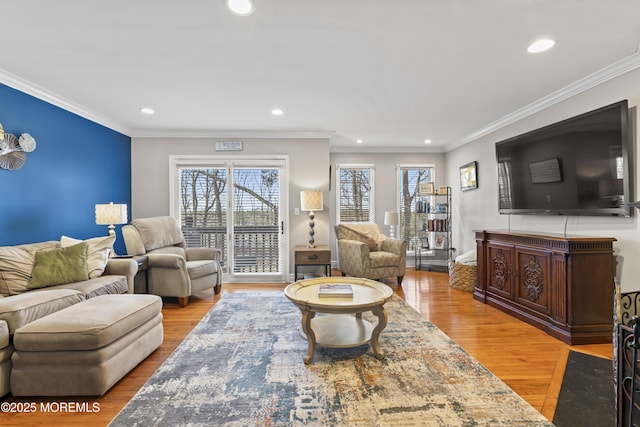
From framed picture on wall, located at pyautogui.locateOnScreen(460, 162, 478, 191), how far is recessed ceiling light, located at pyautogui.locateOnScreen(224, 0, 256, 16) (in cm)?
421

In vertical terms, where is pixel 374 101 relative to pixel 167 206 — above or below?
above

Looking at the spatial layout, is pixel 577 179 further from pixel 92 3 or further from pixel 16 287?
pixel 16 287

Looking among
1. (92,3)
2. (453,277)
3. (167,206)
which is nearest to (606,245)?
(453,277)

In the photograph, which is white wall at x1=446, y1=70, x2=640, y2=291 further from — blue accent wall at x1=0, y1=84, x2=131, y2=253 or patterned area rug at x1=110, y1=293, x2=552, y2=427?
blue accent wall at x1=0, y1=84, x2=131, y2=253

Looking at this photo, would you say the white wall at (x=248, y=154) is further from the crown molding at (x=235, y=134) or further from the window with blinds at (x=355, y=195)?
the window with blinds at (x=355, y=195)

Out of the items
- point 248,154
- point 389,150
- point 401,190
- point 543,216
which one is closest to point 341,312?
point 543,216

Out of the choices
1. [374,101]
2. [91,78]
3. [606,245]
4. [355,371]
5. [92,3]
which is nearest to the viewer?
[92,3]

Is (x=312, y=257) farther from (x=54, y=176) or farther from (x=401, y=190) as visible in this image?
(x=54, y=176)

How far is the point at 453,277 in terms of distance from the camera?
4.37 metres

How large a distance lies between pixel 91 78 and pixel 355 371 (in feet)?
11.2

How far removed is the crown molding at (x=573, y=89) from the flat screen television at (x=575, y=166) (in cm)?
33

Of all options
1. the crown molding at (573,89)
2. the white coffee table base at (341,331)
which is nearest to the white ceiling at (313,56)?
the crown molding at (573,89)

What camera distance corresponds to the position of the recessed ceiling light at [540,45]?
7.27 ft

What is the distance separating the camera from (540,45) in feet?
7.45
